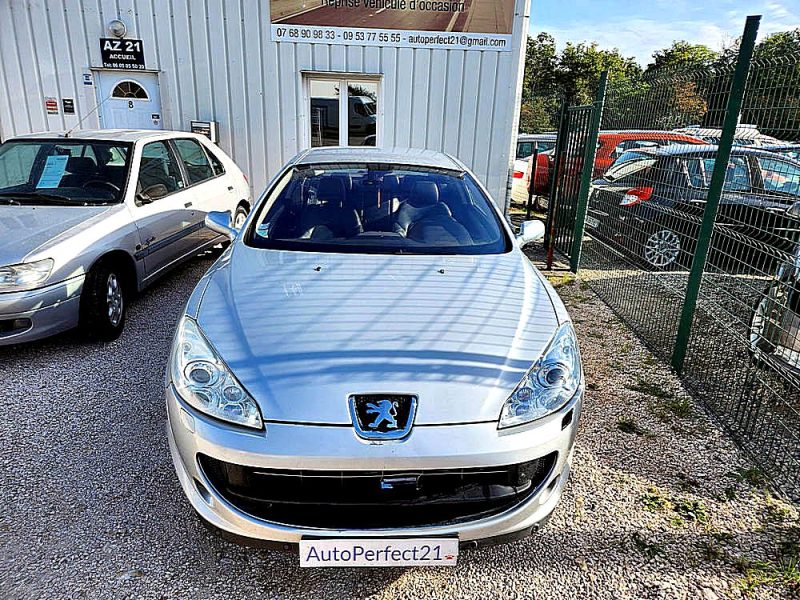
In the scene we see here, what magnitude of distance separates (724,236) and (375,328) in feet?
8.33

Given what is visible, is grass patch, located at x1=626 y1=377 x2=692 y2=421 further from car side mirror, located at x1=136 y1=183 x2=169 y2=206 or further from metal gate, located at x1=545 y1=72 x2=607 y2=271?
car side mirror, located at x1=136 y1=183 x2=169 y2=206

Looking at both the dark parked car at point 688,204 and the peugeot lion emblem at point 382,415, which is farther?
the dark parked car at point 688,204

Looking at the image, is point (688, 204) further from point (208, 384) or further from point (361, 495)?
point (208, 384)

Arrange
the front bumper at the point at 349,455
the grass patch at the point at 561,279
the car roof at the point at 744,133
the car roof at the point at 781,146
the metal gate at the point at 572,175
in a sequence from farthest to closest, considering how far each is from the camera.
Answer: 1. the grass patch at the point at 561,279
2. the metal gate at the point at 572,175
3. the car roof at the point at 744,133
4. the car roof at the point at 781,146
5. the front bumper at the point at 349,455

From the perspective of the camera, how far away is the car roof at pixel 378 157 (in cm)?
352

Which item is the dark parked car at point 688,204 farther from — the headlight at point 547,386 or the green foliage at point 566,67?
the green foliage at point 566,67

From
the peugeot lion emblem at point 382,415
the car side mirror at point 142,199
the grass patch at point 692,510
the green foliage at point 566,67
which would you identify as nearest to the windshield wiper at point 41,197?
the car side mirror at point 142,199

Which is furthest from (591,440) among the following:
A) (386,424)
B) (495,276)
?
(386,424)

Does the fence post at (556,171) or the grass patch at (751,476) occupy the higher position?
the fence post at (556,171)

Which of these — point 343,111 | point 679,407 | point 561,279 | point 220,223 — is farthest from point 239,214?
point 679,407

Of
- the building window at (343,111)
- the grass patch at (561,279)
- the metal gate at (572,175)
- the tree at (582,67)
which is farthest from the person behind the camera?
the tree at (582,67)

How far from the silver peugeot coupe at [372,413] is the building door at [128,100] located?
6.29 metres

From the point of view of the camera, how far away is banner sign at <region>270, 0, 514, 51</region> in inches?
279

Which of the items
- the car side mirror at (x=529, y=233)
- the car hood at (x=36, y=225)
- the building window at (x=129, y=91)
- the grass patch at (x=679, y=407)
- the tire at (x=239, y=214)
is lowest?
the grass patch at (x=679, y=407)
